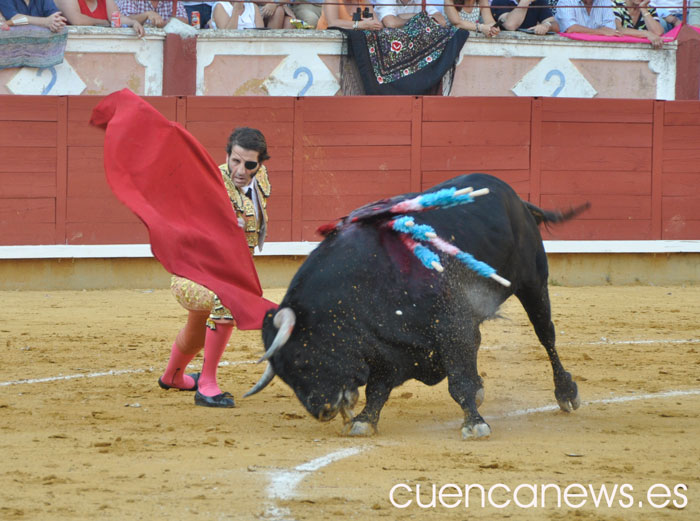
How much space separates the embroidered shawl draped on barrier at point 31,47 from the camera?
25.7 ft

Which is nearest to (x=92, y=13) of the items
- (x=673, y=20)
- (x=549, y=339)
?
(x=673, y=20)

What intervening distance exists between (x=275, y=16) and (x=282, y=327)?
226 inches

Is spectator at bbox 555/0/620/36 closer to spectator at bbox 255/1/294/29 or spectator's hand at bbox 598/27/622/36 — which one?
spectator's hand at bbox 598/27/622/36

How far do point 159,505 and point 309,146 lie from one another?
575cm

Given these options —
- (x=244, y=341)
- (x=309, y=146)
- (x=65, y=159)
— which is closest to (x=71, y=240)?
(x=65, y=159)

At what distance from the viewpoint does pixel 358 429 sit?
3.35m

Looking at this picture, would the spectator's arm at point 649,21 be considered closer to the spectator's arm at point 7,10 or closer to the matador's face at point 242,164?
the spectator's arm at point 7,10

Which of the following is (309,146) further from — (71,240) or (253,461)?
(253,461)

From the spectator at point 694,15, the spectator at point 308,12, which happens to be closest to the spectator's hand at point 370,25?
the spectator at point 308,12

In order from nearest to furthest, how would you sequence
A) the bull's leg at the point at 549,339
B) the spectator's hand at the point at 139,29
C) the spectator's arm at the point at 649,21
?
the bull's leg at the point at 549,339, the spectator's hand at the point at 139,29, the spectator's arm at the point at 649,21

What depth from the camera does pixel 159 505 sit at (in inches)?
97.1

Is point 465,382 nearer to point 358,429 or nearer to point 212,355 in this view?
point 358,429

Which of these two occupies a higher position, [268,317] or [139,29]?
[139,29]

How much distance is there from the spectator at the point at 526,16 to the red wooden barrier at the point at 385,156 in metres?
0.72
